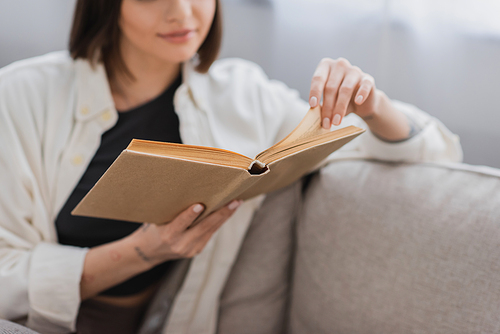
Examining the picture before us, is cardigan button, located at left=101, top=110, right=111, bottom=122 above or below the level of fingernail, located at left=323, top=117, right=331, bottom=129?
below

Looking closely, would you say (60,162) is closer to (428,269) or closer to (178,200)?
(178,200)

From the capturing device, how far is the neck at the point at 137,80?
982mm

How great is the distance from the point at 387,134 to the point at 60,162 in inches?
28.2

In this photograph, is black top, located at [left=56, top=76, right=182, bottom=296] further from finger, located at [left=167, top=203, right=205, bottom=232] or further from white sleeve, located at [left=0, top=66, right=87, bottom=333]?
finger, located at [left=167, top=203, right=205, bottom=232]

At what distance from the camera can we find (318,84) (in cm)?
66

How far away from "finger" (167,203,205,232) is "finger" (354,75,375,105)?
311 mm

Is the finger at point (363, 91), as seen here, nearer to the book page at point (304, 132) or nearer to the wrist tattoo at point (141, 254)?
the book page at point (304, 132)

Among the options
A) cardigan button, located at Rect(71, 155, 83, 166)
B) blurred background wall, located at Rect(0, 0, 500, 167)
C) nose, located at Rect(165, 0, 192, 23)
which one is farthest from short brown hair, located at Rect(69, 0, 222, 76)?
blurred background wall, located at Rect(0, 0, 500, 167)

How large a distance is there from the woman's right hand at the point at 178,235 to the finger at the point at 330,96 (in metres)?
0.21

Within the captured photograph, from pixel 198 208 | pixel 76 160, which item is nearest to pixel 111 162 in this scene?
pixel 76 160

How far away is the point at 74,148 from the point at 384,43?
1024 millimetres

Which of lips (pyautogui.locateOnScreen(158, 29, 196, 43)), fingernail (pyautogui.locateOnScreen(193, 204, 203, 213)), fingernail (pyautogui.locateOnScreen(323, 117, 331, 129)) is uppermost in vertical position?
lips (pyautogui.locateOnScreen(158, 29, 196, 43))

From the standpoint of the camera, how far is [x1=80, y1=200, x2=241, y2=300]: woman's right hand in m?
0.70

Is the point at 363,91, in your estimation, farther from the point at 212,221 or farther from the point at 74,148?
the point at 74,148
